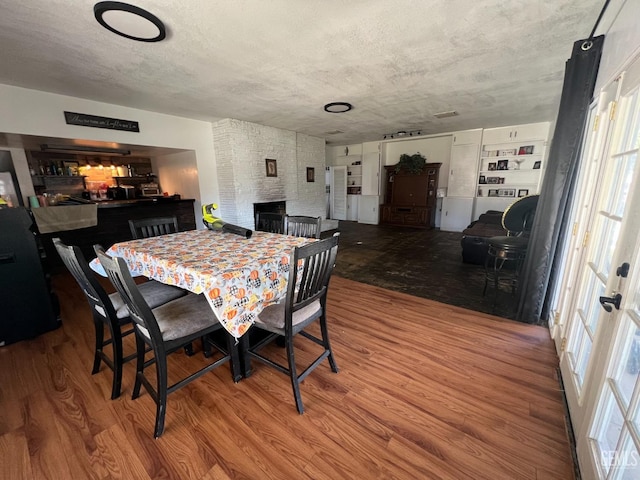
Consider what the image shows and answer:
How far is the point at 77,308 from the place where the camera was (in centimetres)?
277

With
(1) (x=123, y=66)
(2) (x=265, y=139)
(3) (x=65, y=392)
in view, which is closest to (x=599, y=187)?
(3) (x=65, y=392)

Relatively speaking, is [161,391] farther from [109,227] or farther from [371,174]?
[371,174]

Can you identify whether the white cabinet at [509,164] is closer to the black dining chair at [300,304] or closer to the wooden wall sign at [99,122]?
the black dining chair at [300,304]

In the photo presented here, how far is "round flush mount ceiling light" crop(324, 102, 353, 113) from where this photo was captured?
12.5ft

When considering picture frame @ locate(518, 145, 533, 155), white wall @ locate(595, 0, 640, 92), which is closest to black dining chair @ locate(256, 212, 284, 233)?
white wall @ locate(595, 0, 640, 92)

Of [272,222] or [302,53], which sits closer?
[302,53]

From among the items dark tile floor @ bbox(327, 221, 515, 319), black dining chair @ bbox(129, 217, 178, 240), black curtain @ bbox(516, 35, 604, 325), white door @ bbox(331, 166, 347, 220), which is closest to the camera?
black curtain @ bbox(516, 35, 604, 325)

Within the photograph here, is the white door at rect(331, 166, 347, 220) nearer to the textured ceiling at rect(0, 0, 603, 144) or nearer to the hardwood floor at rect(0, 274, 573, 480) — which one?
the textured ceiling at rect(0, 0, 603, 144)

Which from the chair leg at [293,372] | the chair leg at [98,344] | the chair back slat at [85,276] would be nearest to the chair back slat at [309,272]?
the chair leg at [293,372]

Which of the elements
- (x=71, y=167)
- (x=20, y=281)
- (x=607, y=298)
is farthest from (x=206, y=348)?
(x=71, y=167)

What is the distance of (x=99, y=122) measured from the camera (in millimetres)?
3537

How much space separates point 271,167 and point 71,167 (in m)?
4.86

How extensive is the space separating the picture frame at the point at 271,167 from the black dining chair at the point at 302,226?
125 inches

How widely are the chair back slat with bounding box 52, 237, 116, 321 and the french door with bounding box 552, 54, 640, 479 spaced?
2.40 metres
